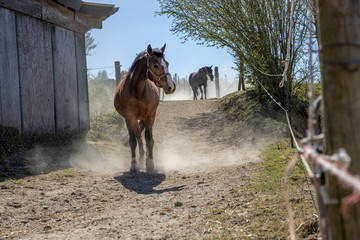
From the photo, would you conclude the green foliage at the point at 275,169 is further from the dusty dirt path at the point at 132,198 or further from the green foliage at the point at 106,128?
the green foliage at the point at 106,128

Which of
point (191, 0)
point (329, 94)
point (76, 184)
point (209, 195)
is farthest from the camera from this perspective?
point (191, 0)

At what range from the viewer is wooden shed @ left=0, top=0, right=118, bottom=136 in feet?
24.4

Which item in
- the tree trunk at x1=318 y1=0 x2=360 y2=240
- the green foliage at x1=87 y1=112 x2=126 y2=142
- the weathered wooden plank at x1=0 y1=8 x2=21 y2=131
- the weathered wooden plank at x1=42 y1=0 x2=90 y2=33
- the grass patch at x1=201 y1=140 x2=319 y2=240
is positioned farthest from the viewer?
the green foliage at x1=87 y1=112 x2=126 y2=142

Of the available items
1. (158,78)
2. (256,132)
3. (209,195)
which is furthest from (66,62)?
(209,195)

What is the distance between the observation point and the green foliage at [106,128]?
1050 centimetres

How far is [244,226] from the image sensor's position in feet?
10.0

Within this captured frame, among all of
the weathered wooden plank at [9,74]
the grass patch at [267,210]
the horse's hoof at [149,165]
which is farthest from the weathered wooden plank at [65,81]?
the grass patch at [267,210]

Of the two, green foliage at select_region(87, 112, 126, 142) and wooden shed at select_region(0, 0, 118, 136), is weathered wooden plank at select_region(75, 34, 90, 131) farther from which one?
green foliage at select_region(87, 112, 126, 142)

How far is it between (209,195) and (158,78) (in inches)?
104

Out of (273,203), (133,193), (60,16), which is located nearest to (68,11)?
(60,16)

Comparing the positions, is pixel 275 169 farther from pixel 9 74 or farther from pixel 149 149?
pixel 9 74

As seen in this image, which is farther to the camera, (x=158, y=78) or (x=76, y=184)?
(x=158, y=78)

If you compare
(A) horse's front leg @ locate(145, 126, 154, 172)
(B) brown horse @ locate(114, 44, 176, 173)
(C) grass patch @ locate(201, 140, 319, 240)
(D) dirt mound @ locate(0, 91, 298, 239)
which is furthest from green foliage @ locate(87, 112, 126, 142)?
(C) grass patch @ locate(201, 140, 319, 240)

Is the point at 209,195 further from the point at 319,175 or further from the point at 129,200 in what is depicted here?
the point at 319,175
